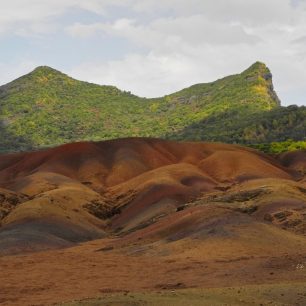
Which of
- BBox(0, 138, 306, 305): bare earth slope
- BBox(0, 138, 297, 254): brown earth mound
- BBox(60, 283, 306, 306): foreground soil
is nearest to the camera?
BBox(60, 283, 306, 306): foreground soil

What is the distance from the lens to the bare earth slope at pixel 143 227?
90.5 ft

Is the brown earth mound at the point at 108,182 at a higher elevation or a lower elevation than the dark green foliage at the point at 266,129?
lower

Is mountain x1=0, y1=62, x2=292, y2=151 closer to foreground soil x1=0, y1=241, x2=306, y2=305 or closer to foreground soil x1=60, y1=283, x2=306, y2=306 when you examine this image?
foreground soil x1=0, y1=241, x2=306, y2=305

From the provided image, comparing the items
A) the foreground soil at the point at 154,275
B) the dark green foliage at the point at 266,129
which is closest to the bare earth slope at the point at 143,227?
the foreground soil at the point at 154,275

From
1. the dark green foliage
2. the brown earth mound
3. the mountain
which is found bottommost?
the brown earth mound

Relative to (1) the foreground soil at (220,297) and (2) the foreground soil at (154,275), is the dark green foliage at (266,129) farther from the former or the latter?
(1) the foreground soil at (220,297)

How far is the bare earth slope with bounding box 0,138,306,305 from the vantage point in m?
27.6

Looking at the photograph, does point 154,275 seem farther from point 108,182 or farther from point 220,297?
point 108,182

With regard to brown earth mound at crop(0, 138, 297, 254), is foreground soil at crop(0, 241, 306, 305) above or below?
below

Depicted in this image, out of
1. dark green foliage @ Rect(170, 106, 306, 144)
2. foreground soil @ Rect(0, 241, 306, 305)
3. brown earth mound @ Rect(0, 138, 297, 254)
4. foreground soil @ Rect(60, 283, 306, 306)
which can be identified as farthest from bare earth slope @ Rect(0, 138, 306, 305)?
dark green foliage @ Rect(170, 106, 306, 144)

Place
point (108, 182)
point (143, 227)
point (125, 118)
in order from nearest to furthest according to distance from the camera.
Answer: point (143, 227) < point (108, 182) < point (125, 118)

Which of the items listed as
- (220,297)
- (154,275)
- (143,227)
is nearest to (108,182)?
(143,227)

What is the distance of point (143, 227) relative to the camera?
53.0m

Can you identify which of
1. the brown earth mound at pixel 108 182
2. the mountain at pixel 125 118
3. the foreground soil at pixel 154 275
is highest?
the mountain at pixel 125 118
